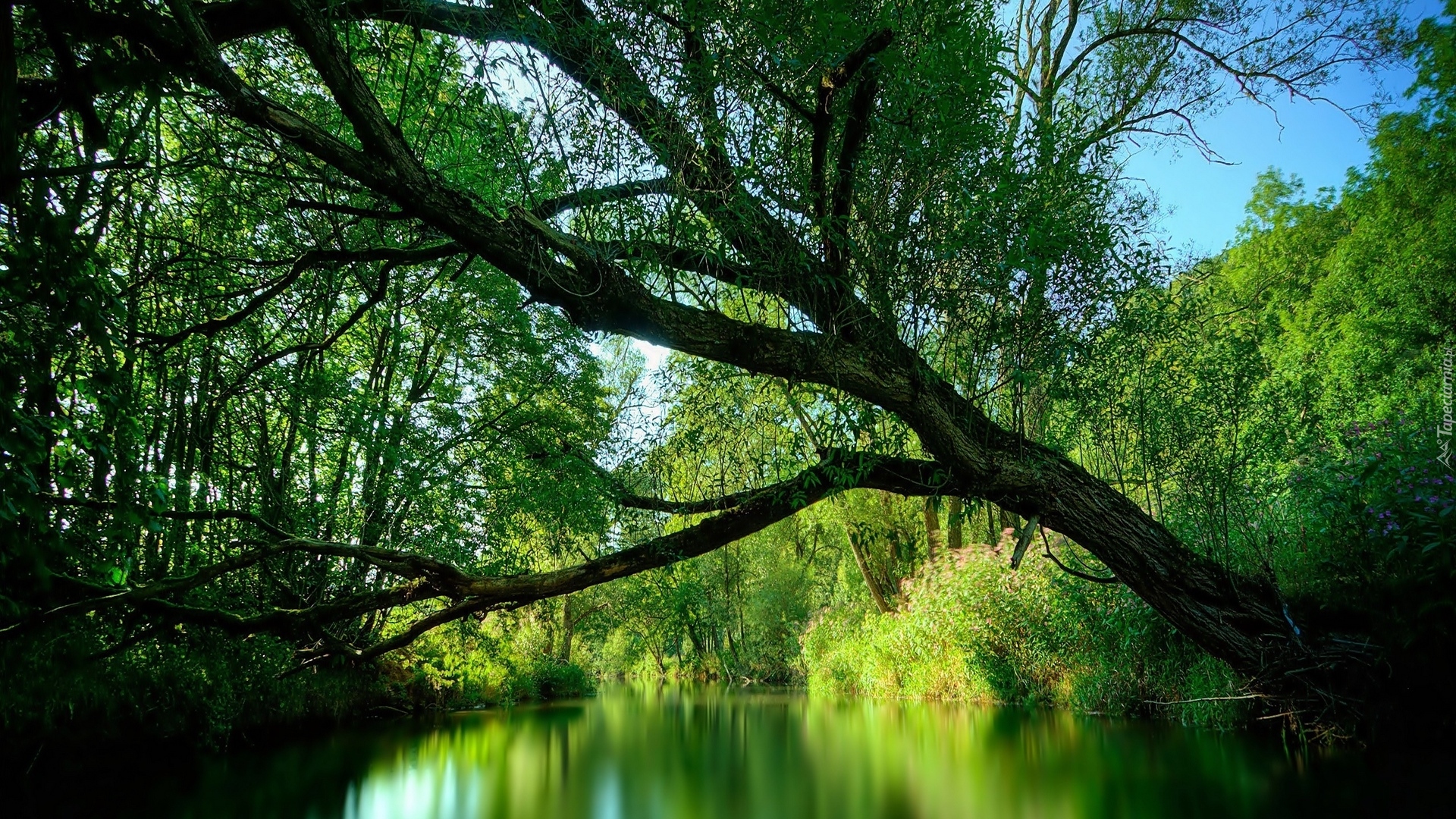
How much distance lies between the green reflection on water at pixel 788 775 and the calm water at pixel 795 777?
2cm

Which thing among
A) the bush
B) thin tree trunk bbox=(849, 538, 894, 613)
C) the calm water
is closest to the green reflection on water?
the calm water

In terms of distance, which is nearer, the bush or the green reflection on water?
the green reflection on water

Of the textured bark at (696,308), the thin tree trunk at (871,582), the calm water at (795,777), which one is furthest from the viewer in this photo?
the thin tree trunk at (871,582)

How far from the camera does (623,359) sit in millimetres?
10367

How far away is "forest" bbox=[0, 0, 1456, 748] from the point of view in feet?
10.9

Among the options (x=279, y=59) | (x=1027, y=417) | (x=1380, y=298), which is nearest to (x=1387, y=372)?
(x=1380, y=298)

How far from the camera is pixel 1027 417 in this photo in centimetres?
651

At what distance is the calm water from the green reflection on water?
0.02 m

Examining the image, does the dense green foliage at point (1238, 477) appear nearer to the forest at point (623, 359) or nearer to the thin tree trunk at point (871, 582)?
the forest at point (623, 359)

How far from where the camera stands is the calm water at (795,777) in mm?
4770

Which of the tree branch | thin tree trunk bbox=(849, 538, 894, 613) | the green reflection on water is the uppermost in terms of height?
the tree branch

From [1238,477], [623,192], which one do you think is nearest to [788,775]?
[1238,477]

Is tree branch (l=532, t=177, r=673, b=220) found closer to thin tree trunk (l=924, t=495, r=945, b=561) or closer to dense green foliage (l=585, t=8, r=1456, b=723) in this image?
dense green foliage (l=585, t=8, r=1456, b=723)

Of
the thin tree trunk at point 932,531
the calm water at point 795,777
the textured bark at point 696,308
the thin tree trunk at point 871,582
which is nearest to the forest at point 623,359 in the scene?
the textured bark at point 696,308
